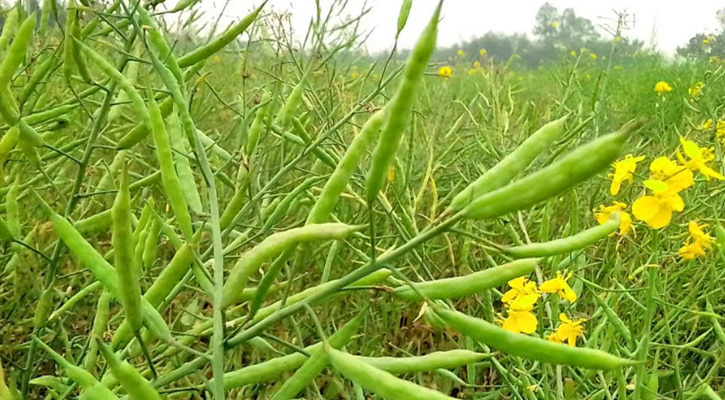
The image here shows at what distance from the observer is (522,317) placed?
0.83m

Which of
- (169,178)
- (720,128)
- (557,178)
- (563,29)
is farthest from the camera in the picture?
(563,29)

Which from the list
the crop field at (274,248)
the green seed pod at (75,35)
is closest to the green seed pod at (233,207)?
the crop field at (274,248)

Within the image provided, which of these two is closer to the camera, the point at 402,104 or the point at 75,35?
the point at 402,104

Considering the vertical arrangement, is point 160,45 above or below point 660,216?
above

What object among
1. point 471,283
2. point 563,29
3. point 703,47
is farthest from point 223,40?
point 563,29

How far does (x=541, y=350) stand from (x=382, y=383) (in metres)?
0.09

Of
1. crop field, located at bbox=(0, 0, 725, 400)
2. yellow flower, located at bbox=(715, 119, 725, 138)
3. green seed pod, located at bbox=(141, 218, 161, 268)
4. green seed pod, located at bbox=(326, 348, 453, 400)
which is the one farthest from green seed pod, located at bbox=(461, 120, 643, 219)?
yellow flower, located at bbox=(715, 119, 725, 138)

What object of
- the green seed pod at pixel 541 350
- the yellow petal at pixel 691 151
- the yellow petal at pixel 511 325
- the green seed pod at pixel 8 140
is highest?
the green seed pod at pixel 8 140

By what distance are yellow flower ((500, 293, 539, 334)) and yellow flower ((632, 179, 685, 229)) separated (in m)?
0.15

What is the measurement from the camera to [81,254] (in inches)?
20.8

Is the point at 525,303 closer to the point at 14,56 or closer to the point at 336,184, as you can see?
the point at 336,184

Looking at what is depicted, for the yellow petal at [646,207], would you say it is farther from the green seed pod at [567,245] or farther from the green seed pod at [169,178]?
the green seed pod at [169,178]

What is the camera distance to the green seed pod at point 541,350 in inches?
16.2

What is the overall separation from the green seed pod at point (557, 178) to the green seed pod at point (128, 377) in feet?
0.74
